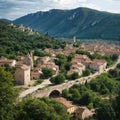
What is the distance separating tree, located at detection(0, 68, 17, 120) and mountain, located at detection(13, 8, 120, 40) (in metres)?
101

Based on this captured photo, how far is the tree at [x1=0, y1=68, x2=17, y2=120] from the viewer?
1609cm

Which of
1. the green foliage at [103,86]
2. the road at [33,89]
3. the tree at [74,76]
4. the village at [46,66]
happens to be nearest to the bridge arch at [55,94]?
the road at [33,89]

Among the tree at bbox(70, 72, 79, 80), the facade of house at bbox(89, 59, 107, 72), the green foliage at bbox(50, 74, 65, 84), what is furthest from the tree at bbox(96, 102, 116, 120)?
the facade of house at bbox(89, 59, 107, 72)

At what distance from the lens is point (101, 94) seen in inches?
1390

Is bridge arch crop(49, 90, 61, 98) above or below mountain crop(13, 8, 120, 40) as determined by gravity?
below

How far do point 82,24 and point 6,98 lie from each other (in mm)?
→ 144518

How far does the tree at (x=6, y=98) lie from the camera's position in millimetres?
16094

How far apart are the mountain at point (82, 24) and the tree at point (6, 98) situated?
10093 centimetres

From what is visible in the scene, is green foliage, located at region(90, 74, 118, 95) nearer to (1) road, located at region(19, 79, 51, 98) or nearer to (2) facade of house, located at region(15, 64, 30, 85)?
(1) road, located at region(19, 79, 51, 98)

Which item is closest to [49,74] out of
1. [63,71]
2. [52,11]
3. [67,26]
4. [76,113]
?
[63,71]

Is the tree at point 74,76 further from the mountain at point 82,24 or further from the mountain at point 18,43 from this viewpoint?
the mountain at point 82,24

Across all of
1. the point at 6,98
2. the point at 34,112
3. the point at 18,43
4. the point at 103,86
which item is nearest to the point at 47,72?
the point at 103,86

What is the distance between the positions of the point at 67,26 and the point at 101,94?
132714mm

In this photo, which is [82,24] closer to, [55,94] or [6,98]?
[55,94]
